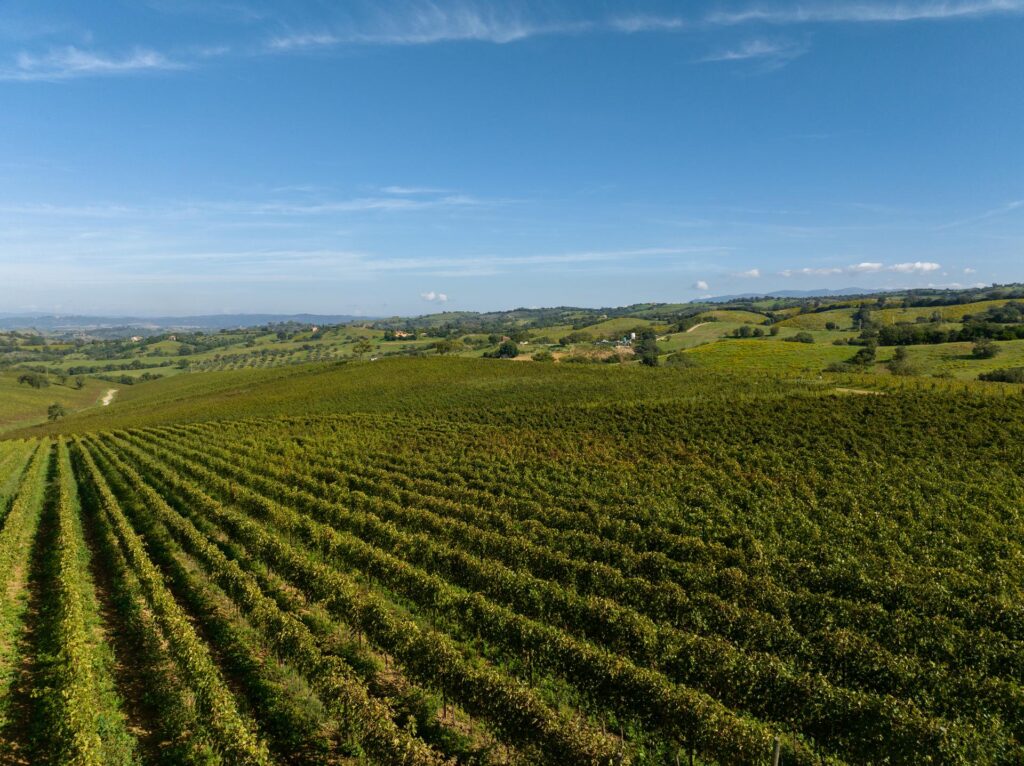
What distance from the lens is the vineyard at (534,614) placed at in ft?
41.0

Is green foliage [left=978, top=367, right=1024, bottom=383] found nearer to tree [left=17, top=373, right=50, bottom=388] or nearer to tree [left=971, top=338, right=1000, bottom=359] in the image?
tree [left=971, top=338, right=1000, bottom=359]

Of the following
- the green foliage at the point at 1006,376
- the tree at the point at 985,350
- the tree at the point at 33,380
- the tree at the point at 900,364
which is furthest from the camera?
the tree at the point at 33,380

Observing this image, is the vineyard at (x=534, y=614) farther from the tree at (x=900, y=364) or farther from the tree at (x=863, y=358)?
the tree at (x=863, y=358)

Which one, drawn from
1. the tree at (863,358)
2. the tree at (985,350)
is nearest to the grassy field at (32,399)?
A: the tree at (863,358)

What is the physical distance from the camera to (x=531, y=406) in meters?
66.9

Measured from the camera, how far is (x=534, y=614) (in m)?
18.5

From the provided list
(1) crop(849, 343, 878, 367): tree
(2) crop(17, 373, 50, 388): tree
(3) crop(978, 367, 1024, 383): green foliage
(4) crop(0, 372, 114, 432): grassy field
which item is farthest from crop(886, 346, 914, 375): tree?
(2) crop(17, 373, 50, 388): tree

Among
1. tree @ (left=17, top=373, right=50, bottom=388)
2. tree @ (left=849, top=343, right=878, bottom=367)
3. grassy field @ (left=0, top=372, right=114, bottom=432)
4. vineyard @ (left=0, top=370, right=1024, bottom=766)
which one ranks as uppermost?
tree @ (left=849, top=343, right=878, bottom=367)

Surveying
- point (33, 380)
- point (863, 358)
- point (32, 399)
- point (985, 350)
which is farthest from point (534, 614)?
point (33, 380)

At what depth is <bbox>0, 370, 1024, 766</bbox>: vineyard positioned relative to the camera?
1249 cm

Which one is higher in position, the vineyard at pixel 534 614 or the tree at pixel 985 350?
the tree at pixel 985 350

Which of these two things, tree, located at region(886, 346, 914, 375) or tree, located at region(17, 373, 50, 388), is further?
tree, located at region(17, 373, 50, 388)

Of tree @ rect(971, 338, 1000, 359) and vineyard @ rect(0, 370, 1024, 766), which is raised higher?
tree @ rect(971, 338, 1000, 359)

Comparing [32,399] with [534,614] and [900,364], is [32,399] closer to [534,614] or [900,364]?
[534,614]
